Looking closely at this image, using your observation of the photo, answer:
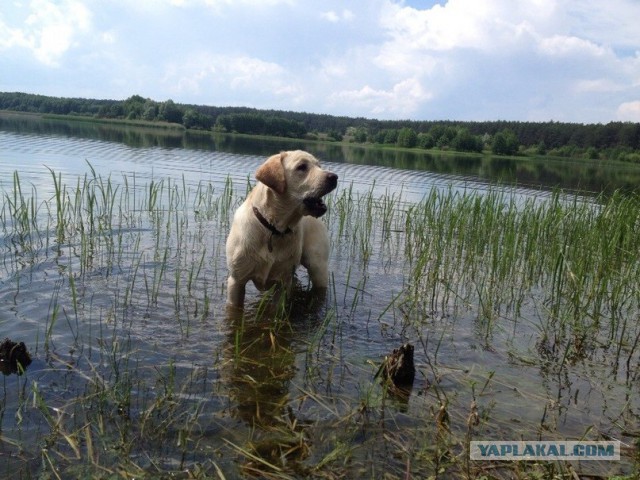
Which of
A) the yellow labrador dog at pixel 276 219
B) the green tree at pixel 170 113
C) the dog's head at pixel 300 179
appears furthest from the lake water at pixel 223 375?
the green tree at pixel 170 113

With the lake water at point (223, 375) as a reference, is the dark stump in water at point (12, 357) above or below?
above

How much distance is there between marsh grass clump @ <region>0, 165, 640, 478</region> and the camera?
3246 millimetres

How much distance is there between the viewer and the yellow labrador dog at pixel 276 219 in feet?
18.9

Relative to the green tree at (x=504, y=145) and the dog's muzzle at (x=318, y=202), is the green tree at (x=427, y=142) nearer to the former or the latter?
the green tree at (x=504, y=145)

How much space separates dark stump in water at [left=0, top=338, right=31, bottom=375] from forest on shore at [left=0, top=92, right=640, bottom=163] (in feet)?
264

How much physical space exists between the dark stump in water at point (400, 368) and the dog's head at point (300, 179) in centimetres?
200

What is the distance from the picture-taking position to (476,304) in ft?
23.4

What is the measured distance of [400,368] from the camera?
14.2ft

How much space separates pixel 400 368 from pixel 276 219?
8.15 ft

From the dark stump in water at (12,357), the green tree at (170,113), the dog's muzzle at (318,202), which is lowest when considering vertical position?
the dark stump in water at (12,357)

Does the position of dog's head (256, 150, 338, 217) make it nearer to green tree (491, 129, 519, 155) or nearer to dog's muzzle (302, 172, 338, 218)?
dog's muzzle (302, 172, 338, 218)

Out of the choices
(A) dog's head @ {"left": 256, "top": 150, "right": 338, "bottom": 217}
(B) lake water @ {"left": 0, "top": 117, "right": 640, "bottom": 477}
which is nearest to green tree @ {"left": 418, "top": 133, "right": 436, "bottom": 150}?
(B) lake water @ {"left": 0, "top": 117, "right": 640, "bottom": 477}

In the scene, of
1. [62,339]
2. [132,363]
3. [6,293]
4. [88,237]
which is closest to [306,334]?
[132,363]

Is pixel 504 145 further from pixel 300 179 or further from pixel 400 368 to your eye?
pixel 400 368
